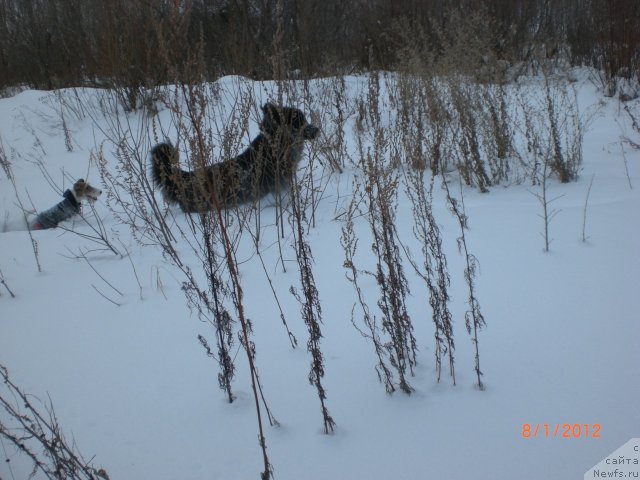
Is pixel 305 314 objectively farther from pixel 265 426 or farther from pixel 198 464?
→ pixel 198 464

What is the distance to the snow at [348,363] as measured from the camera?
1543 millimetres

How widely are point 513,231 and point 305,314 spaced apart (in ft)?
5.93

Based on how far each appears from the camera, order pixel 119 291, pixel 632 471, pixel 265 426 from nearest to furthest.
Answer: pixel 632 471 → pixel 265 426 → pixel 119 291

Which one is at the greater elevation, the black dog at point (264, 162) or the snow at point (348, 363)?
the black dog at point (264, 162)

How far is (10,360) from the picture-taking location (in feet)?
7.83

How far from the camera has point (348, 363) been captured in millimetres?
1998

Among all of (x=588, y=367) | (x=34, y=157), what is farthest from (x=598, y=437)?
(x=34, y=157)

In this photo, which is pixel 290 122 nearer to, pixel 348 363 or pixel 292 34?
pixel 348 363
